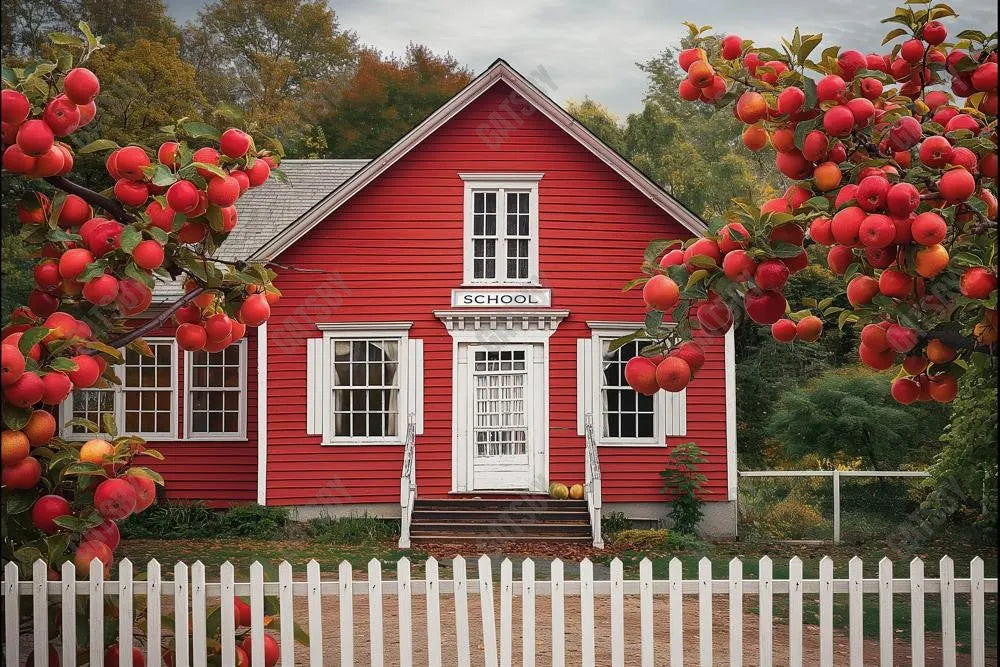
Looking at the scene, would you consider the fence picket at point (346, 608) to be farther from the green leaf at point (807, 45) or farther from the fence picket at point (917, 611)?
the green leaf at point (807, 45)

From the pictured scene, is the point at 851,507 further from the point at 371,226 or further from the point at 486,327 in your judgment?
the point at 371,226

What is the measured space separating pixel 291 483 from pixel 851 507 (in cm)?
802

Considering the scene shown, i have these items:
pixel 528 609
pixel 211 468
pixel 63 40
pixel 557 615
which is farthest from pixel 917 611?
pixel 211 468

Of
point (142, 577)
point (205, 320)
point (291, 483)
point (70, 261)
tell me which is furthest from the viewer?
point (291, 483)

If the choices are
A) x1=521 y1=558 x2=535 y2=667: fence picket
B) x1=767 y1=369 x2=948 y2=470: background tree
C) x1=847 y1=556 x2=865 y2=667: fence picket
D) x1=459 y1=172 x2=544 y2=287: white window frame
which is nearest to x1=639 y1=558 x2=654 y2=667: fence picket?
x1=521 y1=558 x2=535 y2=667: fence picket

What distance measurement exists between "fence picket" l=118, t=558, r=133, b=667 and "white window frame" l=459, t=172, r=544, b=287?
29.0 ft

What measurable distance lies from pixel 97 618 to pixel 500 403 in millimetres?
8939

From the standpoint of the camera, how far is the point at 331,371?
13.7m

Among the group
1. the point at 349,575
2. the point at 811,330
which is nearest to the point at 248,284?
the point at 349,575

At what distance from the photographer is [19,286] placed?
53.3 ft

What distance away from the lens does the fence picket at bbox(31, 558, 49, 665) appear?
190 inches

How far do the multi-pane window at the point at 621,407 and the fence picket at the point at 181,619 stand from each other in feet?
29.5

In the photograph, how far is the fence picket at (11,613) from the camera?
4.83m

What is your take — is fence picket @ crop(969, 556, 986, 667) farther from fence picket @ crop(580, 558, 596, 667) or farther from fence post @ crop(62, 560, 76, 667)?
fence post @ crop(62, 560, 76, 667)
